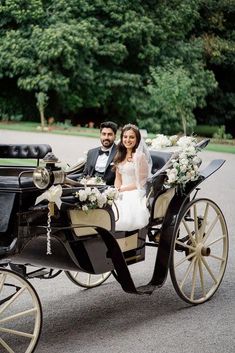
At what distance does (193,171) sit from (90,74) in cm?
2271

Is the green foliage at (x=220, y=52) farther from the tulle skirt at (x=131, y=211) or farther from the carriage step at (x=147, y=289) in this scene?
the carriage step at (x=147, y=289)

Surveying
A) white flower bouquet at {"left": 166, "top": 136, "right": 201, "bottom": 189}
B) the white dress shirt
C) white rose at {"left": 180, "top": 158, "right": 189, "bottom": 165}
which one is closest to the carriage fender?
white flower bouquet at {"left": 166, "top": 136, "right": 201, "bottom": 189}

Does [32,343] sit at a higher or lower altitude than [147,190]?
lower

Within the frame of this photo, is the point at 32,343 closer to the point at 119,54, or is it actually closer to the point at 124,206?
the point at 124,206

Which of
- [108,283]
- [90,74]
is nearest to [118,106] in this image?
[90,74]

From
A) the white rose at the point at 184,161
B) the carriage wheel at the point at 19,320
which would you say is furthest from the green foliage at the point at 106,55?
the carriage wheel at the point at 19,320

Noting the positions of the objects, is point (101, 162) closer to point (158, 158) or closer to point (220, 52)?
point (158, 158)

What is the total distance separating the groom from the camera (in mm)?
6379

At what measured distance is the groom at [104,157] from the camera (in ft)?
20.9

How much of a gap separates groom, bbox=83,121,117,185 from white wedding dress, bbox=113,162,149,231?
0.91 ft

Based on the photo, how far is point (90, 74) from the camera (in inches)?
1118

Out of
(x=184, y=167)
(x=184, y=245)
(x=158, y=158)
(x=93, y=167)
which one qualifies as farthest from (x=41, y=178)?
(x=158, y=158)

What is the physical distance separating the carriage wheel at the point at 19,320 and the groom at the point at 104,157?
3.70ft

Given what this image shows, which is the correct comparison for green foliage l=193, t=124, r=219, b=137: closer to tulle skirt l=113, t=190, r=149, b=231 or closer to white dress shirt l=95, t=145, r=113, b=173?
white dress shirt l=95, t=145, r=113, b=173
